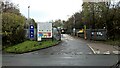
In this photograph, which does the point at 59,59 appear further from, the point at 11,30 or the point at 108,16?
the point at 108,16

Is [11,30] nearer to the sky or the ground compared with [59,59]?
nearer to the sky

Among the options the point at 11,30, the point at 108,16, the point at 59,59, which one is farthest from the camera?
the point at 108,16

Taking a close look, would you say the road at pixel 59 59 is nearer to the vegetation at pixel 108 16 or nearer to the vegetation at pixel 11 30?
the vegetation at pixel 11 30

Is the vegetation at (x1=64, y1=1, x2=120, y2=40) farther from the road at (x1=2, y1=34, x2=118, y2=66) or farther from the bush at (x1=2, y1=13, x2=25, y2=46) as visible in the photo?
the road at (x1=2, y1=34, x2=118, y2=66)

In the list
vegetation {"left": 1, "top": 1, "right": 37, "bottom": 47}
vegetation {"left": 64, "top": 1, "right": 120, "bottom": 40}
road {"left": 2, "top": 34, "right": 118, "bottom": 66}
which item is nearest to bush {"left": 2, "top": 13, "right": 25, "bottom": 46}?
vegetation {"left": 1, "top": 1, "right": 37, "bottom": 47}

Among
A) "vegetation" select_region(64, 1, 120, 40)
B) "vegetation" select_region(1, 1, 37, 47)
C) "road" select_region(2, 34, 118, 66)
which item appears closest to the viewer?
"road" select_region(2, 34, 118, 66)

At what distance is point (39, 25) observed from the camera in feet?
102

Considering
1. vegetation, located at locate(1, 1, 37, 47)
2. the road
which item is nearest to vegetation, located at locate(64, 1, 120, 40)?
vegetation, located at locate(1, 1, 37, 47)

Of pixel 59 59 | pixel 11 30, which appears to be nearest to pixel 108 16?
pixel 11 30

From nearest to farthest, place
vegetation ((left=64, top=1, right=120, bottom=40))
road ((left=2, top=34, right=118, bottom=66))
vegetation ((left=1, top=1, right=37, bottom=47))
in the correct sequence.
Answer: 1. road ((left=2, top=34, right=118, bottom=66))
2. vegetation ((left=1, top=1, right=37, bottom=47))
3. vegetation ((left=64, top=1, right=120, bottom=40))

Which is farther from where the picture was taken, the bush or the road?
the bush

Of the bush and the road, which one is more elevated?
the bush

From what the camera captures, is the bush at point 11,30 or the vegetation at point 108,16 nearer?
the bush at point 11,30

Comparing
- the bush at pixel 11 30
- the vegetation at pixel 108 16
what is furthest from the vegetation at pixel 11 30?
the vegetation at pixel 108 16
